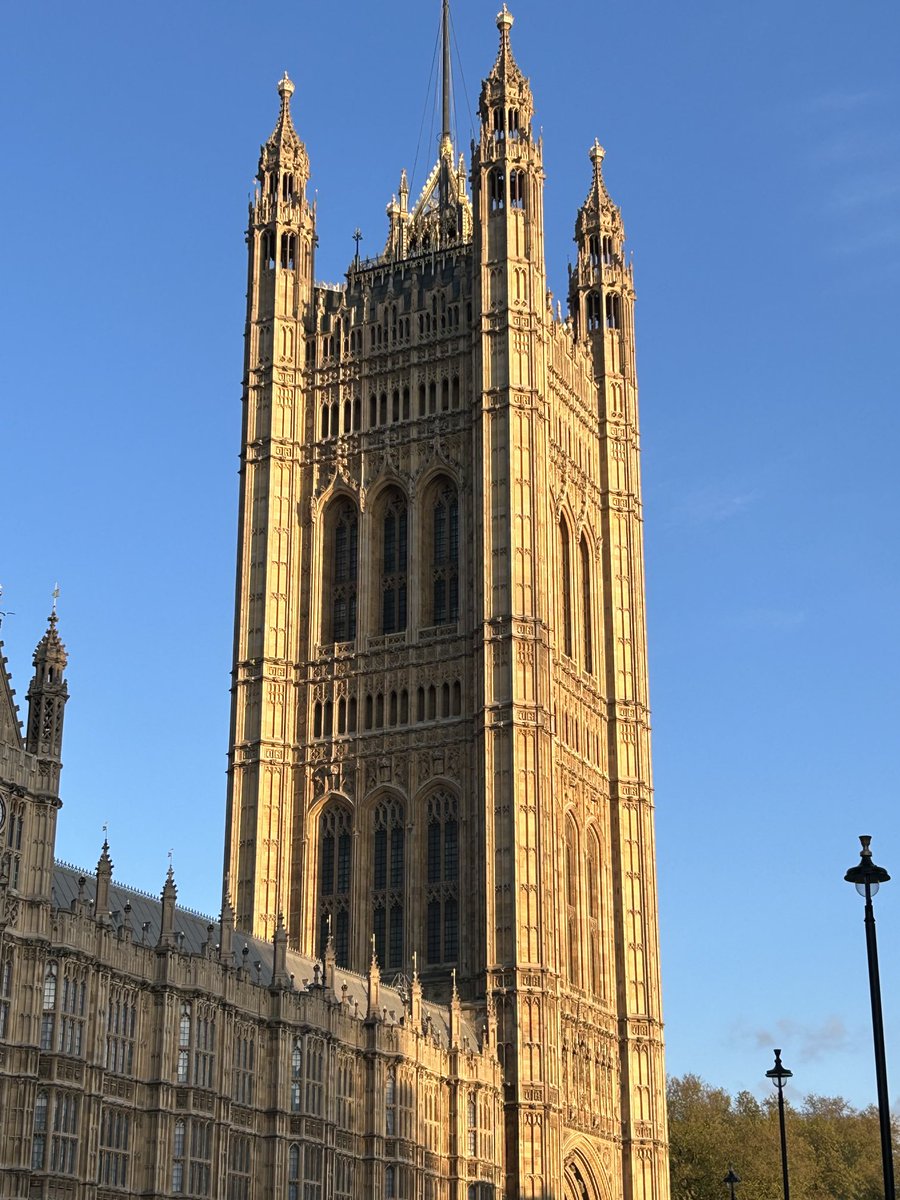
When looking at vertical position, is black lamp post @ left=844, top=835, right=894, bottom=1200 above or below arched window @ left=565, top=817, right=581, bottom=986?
below

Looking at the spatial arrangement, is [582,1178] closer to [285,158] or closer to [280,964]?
[280,964]

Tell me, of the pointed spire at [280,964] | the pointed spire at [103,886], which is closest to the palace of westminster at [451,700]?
the pointed spire at [280,964]

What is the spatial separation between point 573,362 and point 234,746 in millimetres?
23247

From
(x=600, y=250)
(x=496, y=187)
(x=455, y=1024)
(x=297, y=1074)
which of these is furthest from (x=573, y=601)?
(x=297, y=1074)

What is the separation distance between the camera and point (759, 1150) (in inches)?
3873

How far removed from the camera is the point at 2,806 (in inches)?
1742

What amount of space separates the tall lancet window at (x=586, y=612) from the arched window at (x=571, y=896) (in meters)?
8.14

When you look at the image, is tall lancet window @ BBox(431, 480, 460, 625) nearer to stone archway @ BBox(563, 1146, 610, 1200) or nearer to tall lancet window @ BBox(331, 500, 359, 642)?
tall lancet window @ BBox(331, 500, 359, 642)

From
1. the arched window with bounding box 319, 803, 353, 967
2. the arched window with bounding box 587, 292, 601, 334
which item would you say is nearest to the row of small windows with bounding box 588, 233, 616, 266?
the arched window with bounding box 587, 292, 601, 334

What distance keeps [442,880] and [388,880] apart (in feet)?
7.78

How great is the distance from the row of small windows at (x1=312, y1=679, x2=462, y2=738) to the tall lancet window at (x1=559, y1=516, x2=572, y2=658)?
22.2 feet

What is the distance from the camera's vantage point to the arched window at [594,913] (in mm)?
79188

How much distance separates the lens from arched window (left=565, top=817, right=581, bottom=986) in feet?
253

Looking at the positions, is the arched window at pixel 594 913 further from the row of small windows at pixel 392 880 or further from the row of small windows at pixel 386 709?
the row of small windows at pixel 386 709
